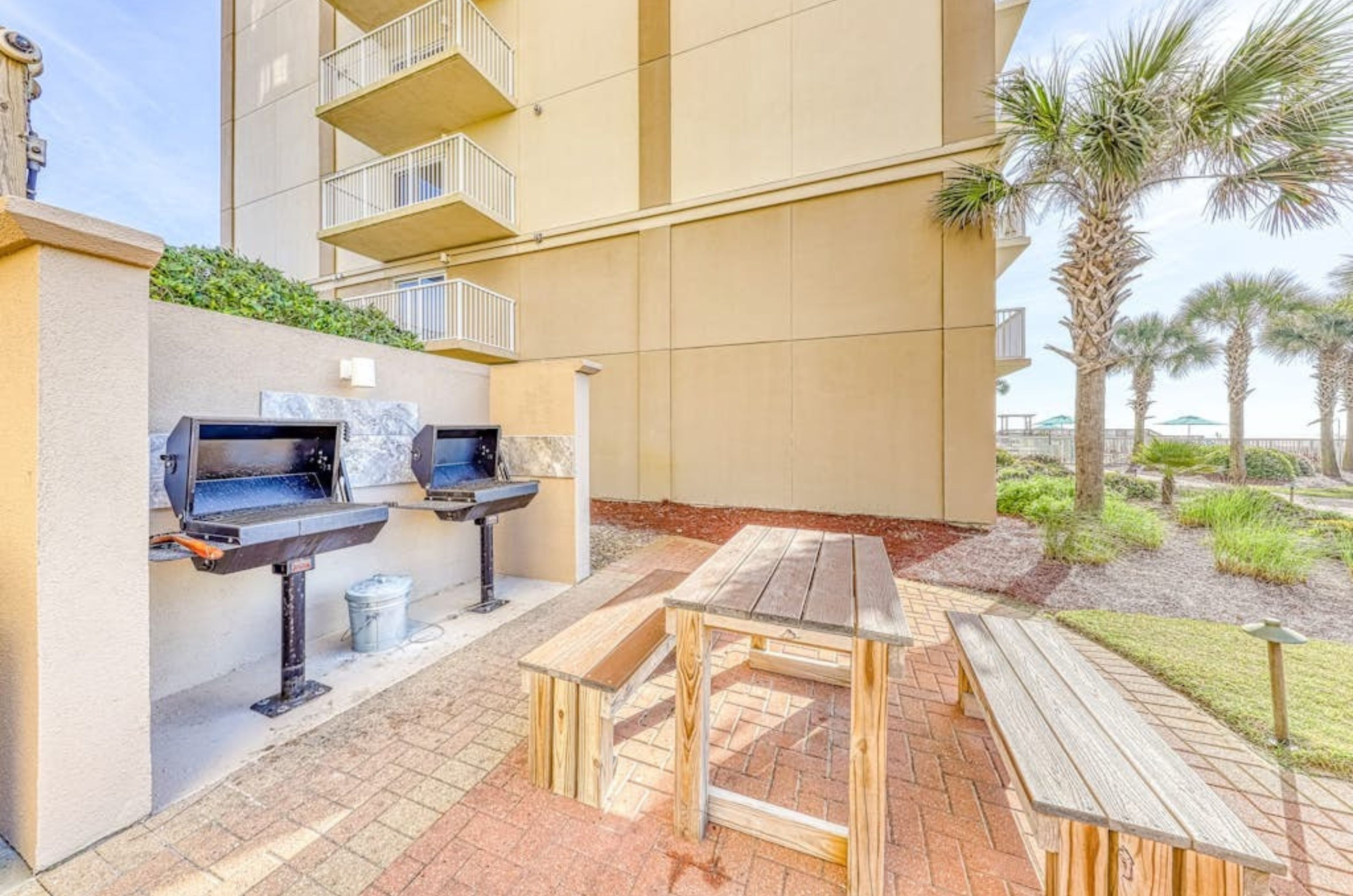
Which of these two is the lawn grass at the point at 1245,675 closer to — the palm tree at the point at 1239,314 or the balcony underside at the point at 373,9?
the palm tree at the point at 1239,314

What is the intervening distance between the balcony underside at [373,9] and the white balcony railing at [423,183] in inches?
101

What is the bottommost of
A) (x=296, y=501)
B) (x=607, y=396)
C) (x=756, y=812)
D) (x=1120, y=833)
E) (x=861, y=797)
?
(x=756, y=812)

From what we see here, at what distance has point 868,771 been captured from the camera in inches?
62.9

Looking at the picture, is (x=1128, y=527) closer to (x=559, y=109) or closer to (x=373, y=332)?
(x=373, y=332)

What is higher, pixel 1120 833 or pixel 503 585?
pixel 1120 833

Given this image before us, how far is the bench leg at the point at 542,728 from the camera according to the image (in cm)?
204

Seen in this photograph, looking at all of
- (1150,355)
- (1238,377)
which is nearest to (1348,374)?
(1238,377)

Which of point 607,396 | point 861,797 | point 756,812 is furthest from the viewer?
point 607,396

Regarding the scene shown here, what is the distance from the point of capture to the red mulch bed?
6.07 metres

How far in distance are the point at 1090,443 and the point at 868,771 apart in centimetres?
648

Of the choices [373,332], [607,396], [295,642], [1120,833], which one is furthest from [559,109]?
[1120,833]

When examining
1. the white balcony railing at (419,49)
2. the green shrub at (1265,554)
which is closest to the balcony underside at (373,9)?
the white balcony railing at (419,49)

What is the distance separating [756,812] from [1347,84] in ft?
27.1

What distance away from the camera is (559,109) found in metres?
8.94
